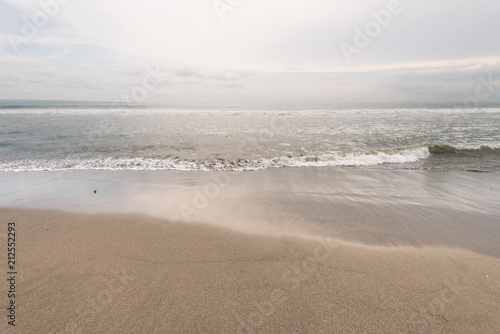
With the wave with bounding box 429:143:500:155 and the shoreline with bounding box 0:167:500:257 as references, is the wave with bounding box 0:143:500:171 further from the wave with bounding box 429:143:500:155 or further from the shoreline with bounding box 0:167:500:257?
the shoreline with bounding box 0:167:500:257

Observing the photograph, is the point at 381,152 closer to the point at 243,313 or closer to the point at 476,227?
the point at 476,227

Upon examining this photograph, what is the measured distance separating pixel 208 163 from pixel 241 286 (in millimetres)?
7028

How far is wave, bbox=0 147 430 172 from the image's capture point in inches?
352

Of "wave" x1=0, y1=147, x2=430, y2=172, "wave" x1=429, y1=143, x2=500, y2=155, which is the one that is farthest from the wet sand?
"wave" x1=429, y1=143, x2=500, y2=155

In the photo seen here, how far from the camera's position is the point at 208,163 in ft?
31.2

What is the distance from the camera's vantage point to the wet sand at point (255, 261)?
98.3 inches

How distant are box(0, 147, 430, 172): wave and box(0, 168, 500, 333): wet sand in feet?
8.73

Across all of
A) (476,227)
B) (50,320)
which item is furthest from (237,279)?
(476,227)

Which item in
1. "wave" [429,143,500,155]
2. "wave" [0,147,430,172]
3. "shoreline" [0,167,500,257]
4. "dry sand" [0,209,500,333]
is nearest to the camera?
"dry sand" [0,209,500,333]

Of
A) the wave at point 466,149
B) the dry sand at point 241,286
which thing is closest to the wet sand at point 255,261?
the dry sand at point 241,286

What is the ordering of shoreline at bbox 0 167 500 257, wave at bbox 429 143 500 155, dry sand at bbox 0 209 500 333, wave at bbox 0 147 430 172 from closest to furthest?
dry sand at bbox 0 209 500 333, shoreline at bbox 0 167 500 257, wave at bbox 0 147 430 172, wave at bbox 429 143 500 155

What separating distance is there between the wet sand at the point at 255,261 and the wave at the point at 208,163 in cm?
266

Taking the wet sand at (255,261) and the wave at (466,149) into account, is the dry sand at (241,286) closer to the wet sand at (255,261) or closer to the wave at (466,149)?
the wet sand at (255,261)

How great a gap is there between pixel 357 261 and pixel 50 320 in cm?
391
